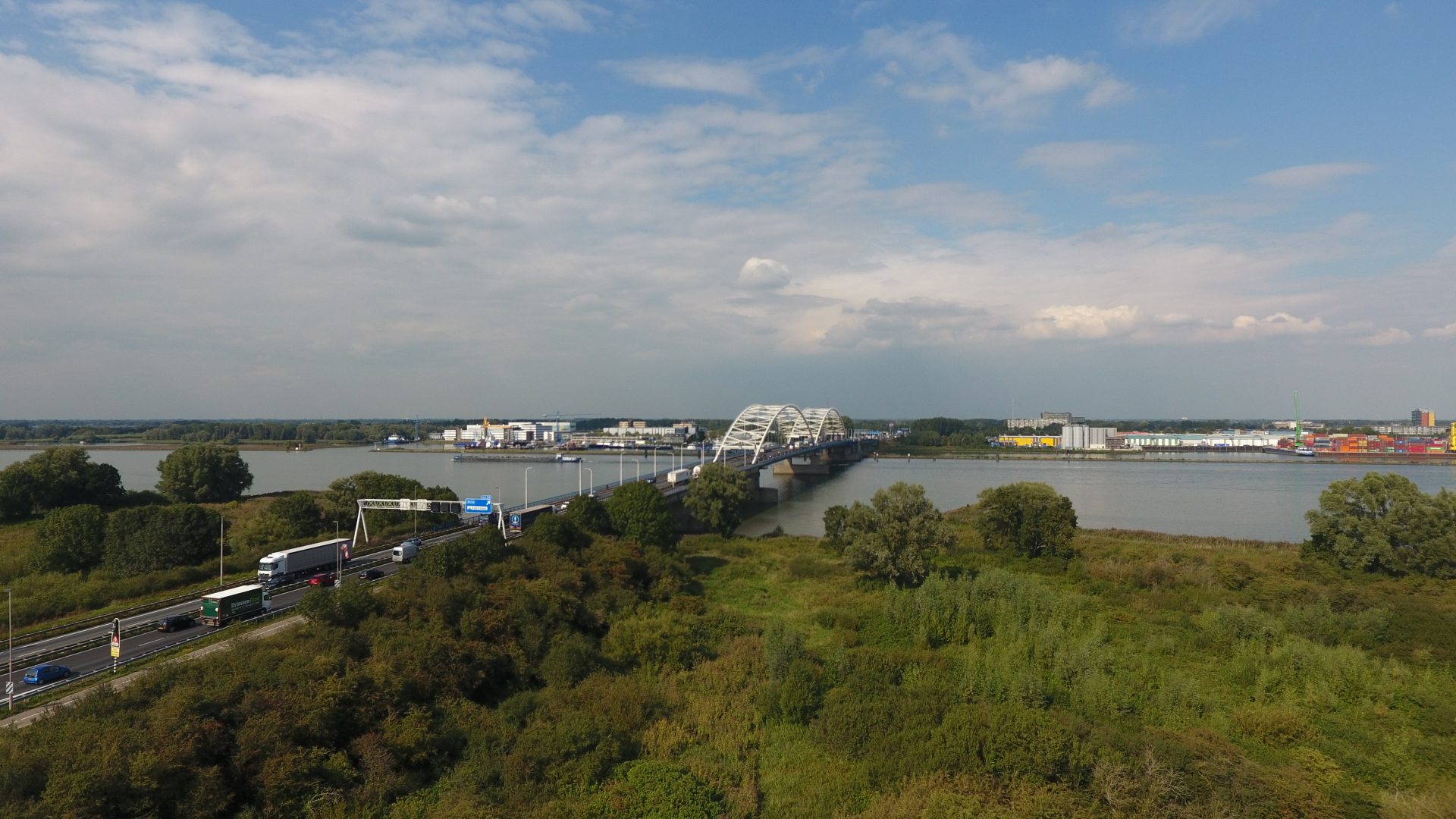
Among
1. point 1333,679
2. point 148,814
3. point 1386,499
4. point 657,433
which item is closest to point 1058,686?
point 1333,679

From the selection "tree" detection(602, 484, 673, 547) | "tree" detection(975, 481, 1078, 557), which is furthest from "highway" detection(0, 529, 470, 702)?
"tree" detection(975, 481, 1078, 557)

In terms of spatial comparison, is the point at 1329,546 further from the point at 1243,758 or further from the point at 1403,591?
the point at 1243,758

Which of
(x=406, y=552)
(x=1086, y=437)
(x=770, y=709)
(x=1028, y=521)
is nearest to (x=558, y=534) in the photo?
(x=406, y=552)

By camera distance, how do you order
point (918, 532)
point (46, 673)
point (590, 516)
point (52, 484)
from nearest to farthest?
point (46, 673), point (918, 532), point (590, 516), point (52, 484)

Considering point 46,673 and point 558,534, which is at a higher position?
point 558,534

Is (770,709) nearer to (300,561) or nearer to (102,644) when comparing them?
(102,644)

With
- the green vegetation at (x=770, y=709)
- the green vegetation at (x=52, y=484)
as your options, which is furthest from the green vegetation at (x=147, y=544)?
the green vegetation at (x=770, y=709)

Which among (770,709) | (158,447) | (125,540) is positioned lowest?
(770,709)
